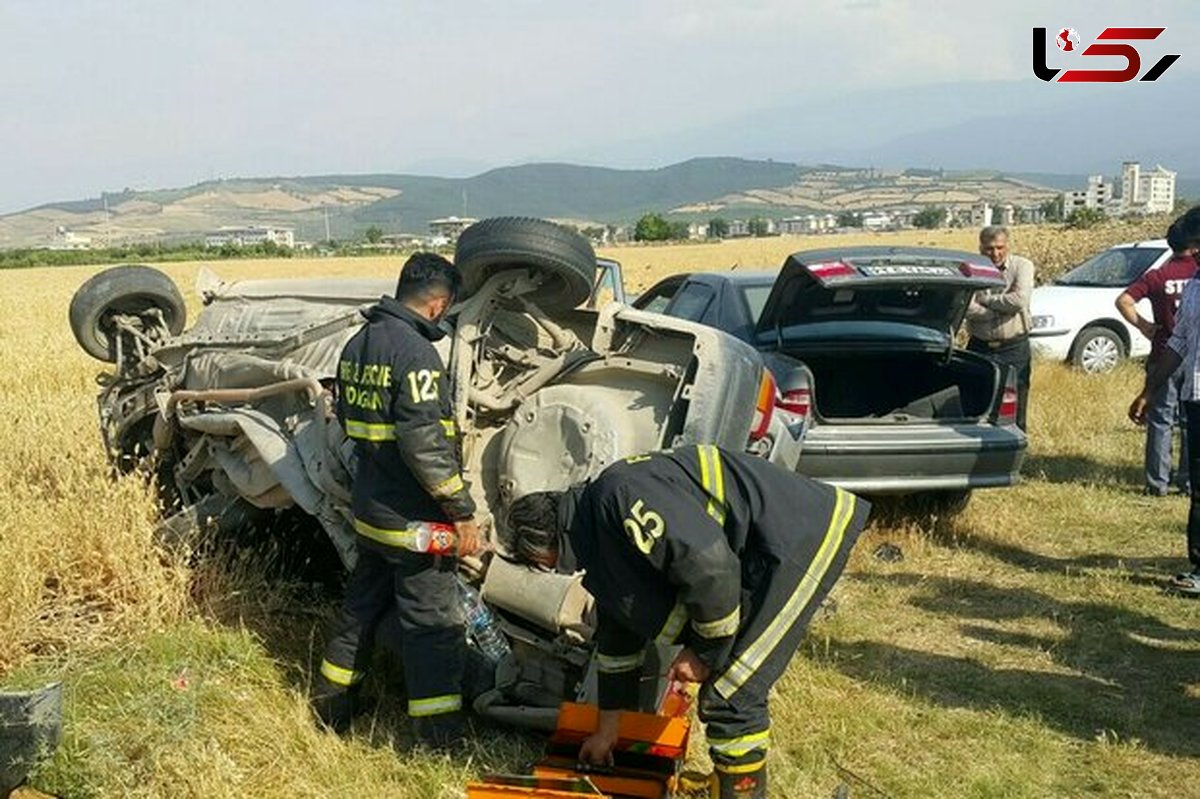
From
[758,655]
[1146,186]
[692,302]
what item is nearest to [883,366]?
[692,302]

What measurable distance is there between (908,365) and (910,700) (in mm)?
2948

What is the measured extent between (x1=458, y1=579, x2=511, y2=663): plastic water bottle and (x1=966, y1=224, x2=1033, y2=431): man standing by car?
4696mm

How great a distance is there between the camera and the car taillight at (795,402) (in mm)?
5961

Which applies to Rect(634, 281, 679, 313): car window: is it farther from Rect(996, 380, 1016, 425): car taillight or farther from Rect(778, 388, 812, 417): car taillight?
Rect(996, 380, 1016, 425): car taillight

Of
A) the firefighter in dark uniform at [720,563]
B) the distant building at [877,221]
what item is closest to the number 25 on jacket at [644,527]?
the firefighter in dark uniform at [720,563]

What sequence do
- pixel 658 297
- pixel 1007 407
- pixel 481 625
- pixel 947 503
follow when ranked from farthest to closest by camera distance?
pixel 658 297 < pixel 947 503 < pixel 1007 407 < pixel 481 625

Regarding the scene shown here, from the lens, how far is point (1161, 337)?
7.32 m

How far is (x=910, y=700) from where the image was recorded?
178 inches

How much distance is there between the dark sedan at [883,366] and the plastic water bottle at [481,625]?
7.15ft

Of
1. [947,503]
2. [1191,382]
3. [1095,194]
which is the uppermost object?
[1095,194]

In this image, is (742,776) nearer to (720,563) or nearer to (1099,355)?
A: (720,563)

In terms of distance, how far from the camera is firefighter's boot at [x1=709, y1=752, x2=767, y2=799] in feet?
10.9

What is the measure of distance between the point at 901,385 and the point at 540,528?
4350mm

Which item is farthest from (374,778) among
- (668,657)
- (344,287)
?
(344,287)
